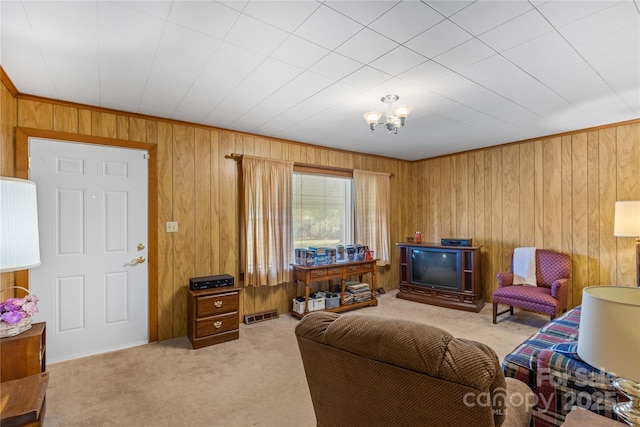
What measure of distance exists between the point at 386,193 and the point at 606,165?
9.66 feet

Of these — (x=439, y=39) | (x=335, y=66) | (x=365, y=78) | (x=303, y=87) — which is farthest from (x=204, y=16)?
(x=439, y=39)

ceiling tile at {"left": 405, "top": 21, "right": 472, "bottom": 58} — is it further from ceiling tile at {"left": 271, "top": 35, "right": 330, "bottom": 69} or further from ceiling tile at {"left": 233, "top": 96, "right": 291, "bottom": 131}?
ceiling tile at {"left": 233, "top": 96, "right": 291, "bottom": 131}

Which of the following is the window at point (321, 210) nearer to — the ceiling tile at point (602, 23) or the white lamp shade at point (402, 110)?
the white lamp shade at point (402, 110)

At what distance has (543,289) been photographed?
3.85 meters

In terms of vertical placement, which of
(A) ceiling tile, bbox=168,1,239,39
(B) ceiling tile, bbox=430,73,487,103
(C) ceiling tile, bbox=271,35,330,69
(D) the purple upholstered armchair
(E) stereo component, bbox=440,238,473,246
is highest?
(A) ceiling tile, bbox=168,1,239,39

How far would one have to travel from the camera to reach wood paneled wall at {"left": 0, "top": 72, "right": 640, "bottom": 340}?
126 inches

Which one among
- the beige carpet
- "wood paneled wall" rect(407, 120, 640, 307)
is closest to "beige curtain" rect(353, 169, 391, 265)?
"wood paneled wall" rect(407, 120, 640, 307)

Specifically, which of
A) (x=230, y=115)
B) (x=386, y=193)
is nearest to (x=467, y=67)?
(x=230, y=115)

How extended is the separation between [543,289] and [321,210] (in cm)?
315

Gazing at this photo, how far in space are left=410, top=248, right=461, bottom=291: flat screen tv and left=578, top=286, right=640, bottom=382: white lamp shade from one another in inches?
145

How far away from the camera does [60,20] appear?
5.74 feet

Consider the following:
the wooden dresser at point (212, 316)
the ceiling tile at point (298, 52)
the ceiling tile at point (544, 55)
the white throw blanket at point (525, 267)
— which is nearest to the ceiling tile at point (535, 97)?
the ceiling tile at point (544, 55)

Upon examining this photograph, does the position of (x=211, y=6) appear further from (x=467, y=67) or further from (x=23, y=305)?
(x=23, y=305)

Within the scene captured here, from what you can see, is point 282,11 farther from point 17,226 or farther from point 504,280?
point 504,280
